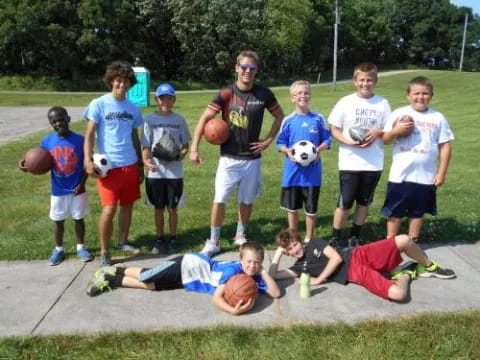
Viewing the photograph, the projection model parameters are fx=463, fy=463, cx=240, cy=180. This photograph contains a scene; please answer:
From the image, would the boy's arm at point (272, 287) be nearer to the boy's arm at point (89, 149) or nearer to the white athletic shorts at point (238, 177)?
the white athletic shorts at point (238, 177)

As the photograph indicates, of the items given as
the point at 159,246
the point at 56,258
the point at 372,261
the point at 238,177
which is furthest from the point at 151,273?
the point at 372,261

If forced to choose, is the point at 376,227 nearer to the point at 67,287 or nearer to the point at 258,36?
the point at 67,287

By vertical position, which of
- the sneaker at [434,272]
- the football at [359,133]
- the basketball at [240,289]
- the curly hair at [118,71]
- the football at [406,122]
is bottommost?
the sneaker at [434,272]

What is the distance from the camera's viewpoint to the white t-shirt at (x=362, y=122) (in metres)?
4.98

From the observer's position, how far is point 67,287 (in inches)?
175

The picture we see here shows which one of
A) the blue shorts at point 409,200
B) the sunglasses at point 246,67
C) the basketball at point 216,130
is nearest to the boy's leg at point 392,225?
the blue shorts at point 409,200

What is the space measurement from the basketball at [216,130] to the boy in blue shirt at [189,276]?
127 centimetres

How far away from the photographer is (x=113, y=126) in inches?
187

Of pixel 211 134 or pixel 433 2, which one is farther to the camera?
pixel 433 2

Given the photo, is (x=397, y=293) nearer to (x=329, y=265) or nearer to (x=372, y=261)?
(x=372, y=261)

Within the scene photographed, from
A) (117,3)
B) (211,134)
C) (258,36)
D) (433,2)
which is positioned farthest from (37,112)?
(433,2)

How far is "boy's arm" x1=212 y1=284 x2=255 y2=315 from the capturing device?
3.87 m

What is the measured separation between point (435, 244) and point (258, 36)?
45.2 meters

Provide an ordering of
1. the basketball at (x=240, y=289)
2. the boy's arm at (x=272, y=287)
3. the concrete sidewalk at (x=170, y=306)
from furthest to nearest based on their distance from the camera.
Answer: the boy's arm at (x=272, y=287) < the basketball at (x=240, y=289) < the concrete sidewalk at (x=170, y=306)
